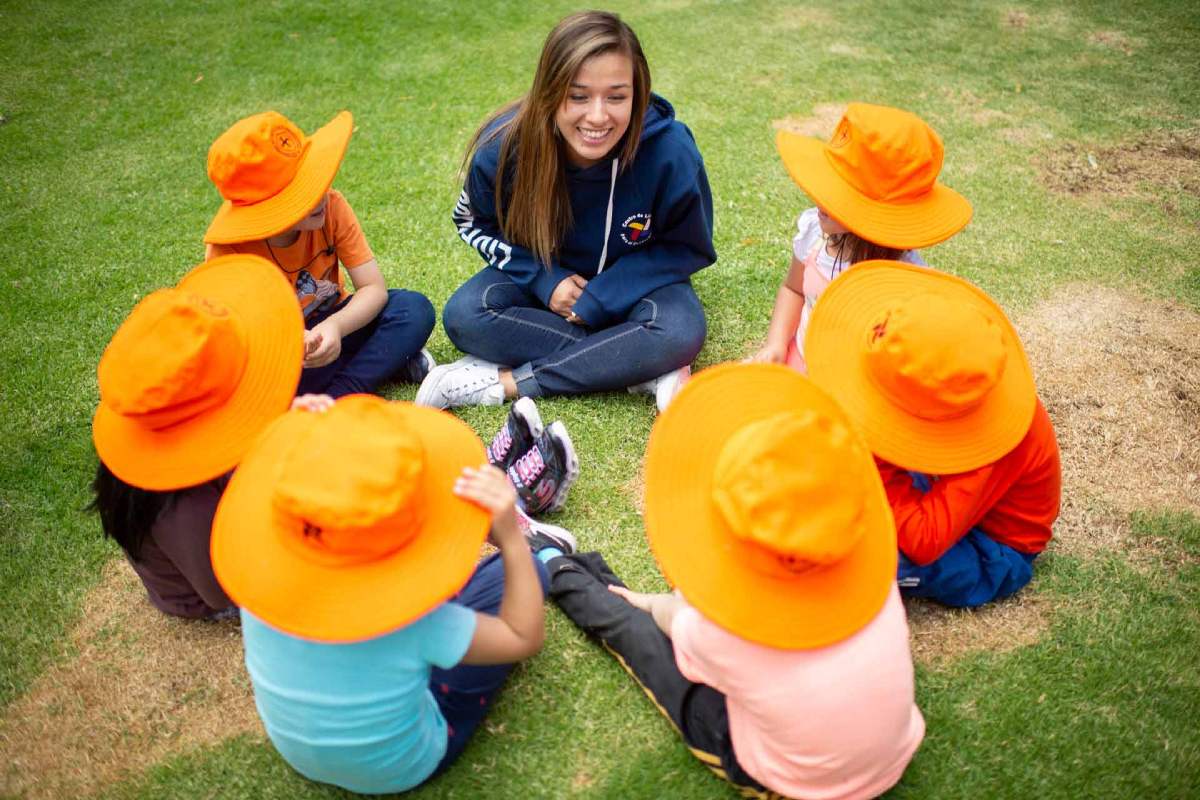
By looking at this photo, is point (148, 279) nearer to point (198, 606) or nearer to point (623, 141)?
point (198, 606)

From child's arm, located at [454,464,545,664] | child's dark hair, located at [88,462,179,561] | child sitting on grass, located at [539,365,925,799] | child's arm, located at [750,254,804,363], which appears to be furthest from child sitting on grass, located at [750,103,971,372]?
child's dark hair, located at [88,462,179,561]

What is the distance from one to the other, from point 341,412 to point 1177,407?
3001mm

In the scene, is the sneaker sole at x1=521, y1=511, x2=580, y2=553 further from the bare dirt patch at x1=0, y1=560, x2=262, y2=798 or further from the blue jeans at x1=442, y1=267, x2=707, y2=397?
the bare dirt patch at x1=0, y1=560, x2=262, y2=798

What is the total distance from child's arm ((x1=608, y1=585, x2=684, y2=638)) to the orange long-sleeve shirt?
23.4 inches

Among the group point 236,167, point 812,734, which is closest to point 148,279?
point 236,167

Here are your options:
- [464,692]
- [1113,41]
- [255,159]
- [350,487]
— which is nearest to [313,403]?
[350,487]

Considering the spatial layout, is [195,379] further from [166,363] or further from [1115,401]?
[1115,401]

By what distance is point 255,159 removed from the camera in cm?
244

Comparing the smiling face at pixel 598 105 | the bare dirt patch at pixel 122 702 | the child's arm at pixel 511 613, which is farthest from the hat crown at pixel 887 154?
the bare dirt patch at pixel 122 702

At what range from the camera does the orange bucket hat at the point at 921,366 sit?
5.87 ft

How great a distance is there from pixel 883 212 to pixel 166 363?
1.89 metres

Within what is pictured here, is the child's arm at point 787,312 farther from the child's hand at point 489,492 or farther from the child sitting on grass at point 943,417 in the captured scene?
the child's hand at point 489,492

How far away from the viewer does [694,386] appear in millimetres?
1689

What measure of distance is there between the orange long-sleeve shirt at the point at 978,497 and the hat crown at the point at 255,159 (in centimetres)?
191
